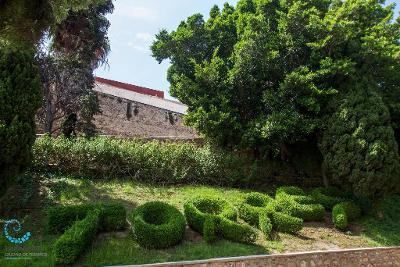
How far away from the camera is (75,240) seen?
7.20 metres

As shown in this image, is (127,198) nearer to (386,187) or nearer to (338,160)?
(338,160)

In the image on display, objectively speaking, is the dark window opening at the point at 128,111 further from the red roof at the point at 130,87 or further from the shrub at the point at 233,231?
the shrub at the point at 233,231

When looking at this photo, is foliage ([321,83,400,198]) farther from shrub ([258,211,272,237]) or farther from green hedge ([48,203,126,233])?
green hedge ([48,203,126,233])

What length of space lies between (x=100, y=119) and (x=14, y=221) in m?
10.4

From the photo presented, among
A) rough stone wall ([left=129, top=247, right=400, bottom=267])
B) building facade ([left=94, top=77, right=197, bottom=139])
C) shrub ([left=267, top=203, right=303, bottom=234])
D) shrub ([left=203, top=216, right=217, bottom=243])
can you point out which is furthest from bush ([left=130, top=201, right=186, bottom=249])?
building facade ([left=94, top=77, right=197, bottom=139])

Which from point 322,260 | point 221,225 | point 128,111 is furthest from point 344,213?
point 128,111

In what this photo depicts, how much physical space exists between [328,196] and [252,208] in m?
3.52

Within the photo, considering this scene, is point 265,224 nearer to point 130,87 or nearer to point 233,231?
point 233,231

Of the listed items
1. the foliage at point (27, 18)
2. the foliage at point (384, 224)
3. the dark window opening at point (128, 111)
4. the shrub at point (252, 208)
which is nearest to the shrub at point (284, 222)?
the shrub at point (252, 208)

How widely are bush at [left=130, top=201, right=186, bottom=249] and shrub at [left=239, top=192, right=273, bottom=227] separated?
202 cm

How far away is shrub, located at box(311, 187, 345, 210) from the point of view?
12.0m

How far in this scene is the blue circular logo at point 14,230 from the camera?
311 inches

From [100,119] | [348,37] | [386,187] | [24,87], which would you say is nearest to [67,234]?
[24,87]

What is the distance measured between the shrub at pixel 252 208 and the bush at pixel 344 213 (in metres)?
2.00
